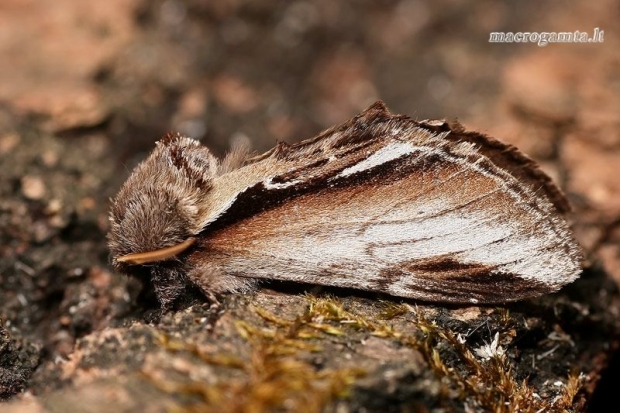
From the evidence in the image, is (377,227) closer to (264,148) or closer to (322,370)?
(322,370)

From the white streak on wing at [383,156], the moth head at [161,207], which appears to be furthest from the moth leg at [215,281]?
the white streak on wing at [383,156]

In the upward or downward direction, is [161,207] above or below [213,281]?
above

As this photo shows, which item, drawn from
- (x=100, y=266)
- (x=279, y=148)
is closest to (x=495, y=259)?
(x=279, y=148)

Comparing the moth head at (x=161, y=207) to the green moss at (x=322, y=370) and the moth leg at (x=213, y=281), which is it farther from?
the green moss at (x=322, y=370)

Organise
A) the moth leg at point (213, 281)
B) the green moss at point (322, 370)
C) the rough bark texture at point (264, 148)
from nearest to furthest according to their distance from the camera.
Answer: the green moss at point (322, 370) < the rough bark texture at point (264, 148) < the moth leg at point (213, 281)

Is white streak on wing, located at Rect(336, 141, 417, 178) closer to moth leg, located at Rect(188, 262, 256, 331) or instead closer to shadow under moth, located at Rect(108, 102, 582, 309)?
shadow under moth, located at Rect(108, 102, 582, 309)

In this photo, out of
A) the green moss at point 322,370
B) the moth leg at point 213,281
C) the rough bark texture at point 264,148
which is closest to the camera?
the green moss at point 322,370

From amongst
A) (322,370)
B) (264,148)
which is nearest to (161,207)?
(322,370)
